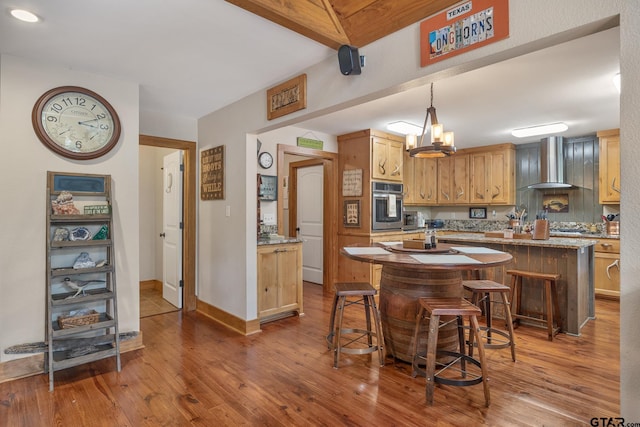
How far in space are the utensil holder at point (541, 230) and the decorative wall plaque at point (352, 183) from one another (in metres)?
2.19

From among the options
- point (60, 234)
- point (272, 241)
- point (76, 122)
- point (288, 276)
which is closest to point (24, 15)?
point (76, 122)

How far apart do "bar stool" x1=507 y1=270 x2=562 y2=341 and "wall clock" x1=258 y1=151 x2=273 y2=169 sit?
304 centimetres

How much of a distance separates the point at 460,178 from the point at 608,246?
2.37 meters

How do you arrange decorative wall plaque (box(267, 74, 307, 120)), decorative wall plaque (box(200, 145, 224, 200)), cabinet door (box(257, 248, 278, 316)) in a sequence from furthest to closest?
decorative wall plaque (box(200, 145, 224, 200)) → cabinet door (box(257, 248, 278, 316)) → decorative wall plaque (box(267, 74, 307, 120))

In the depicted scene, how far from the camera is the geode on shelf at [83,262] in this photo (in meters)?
2.67

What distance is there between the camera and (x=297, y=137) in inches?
183

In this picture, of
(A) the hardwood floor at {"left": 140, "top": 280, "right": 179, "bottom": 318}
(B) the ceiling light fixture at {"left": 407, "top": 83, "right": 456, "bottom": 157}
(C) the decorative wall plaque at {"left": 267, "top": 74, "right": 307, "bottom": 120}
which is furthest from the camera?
(A) the hardwood floor at {"left": 140, "top": 280, "right": 179, "bottom": 318}

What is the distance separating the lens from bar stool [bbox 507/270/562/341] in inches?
126

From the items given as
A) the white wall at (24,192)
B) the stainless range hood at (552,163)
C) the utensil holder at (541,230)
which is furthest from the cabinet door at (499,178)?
the white wall at (24,192)

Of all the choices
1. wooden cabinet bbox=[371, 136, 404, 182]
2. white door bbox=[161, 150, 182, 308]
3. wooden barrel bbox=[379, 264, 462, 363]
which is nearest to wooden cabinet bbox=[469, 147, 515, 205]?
wooden cabinet bbox=[371, 136, 404, 182]

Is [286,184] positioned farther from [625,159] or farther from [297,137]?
[625,159]

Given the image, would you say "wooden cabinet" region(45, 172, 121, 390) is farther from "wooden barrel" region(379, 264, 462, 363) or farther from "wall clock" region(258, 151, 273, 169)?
"wooden barrel" region(379, 264, 462, 363)

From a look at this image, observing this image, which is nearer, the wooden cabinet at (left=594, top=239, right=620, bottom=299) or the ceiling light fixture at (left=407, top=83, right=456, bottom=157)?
the ceiling light fixture at (left=407, top=83, right=456, bottom=157)

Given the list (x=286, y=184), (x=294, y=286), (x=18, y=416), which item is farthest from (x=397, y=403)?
(x=286, y=184)
